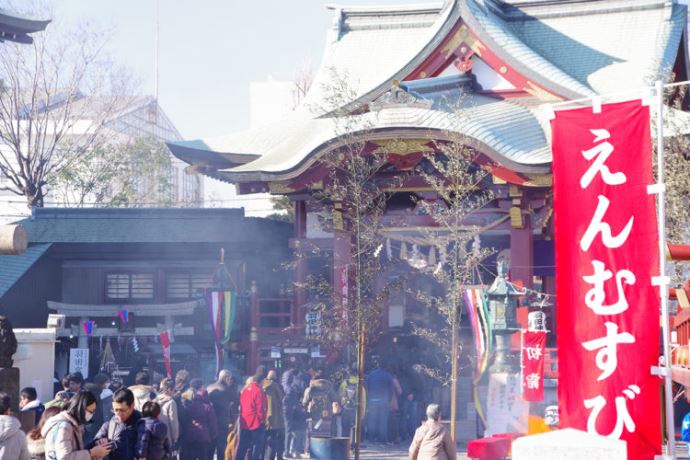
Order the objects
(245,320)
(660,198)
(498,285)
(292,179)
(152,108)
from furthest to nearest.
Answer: (152,108) → (245,320) → (292,179) → (498,285) → (660,198)

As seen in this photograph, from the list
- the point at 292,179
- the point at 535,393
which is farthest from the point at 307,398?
the point at 292,179

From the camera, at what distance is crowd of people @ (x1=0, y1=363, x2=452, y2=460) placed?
9305mm

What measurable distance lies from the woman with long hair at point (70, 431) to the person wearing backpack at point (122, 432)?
1.43 ft

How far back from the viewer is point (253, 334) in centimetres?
2202

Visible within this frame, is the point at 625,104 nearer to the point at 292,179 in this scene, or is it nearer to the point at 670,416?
the point at 670,416

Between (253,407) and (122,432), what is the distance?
569 centimetres

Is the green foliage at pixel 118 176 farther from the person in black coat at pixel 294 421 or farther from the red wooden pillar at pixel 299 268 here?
the person in black coat at pixel 294 421

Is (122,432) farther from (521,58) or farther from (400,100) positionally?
(521,58)

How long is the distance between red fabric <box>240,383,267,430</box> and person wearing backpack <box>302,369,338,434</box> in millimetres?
1622

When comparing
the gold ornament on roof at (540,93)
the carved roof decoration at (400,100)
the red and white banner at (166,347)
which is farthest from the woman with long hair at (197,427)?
the gold ornament on roof at (540,93)

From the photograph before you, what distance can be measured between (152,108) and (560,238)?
43.1 meters

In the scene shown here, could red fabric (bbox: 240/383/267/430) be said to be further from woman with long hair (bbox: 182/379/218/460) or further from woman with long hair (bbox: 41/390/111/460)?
woman with long hair (bbox: 41/390/111/460)

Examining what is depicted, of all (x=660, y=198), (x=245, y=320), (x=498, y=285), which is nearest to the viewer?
(x=660, y=198)

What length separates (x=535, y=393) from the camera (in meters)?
16.7
